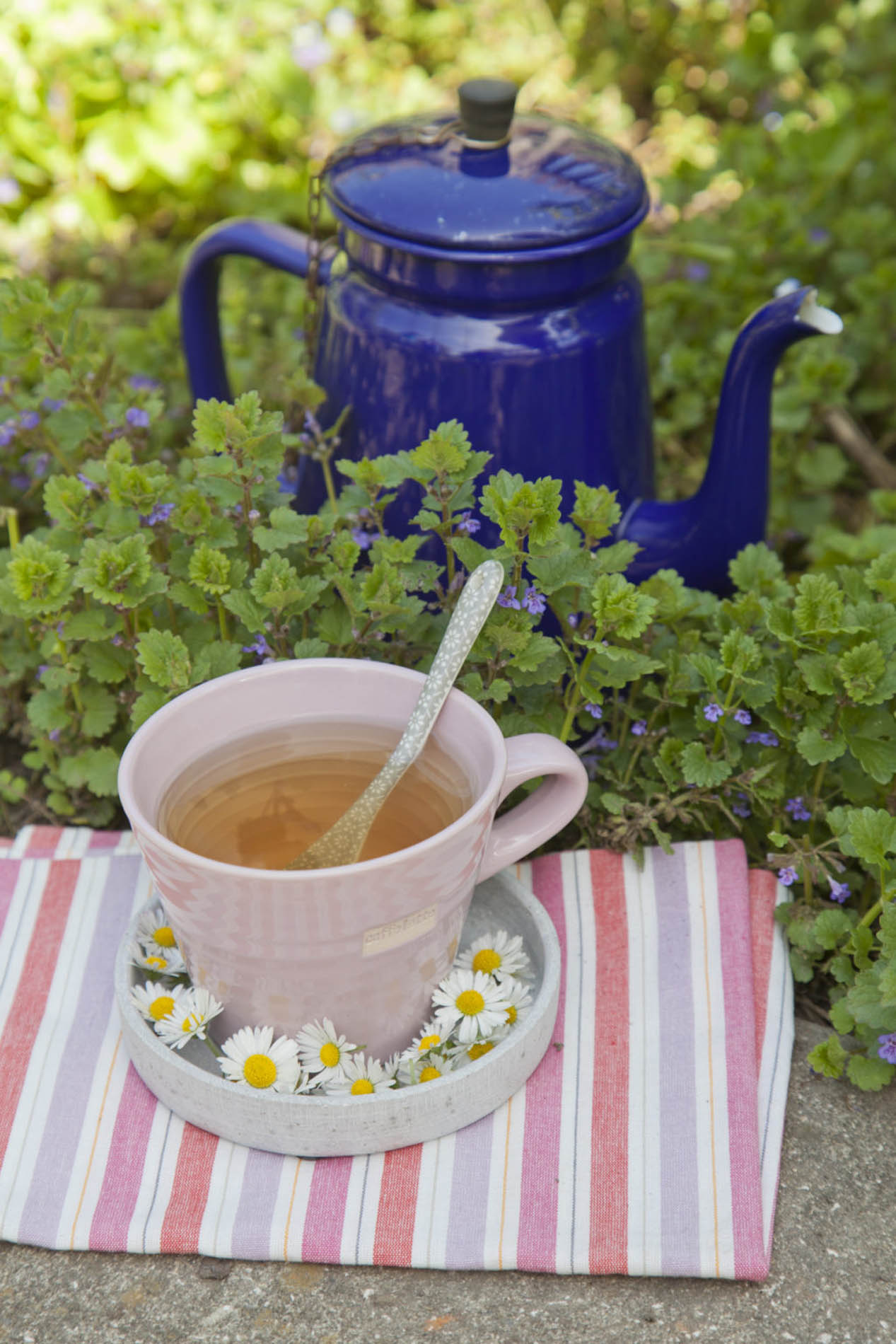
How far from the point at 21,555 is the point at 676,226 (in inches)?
51.6

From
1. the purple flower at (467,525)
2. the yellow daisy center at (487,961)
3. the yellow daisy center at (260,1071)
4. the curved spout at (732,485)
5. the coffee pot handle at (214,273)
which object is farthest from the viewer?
the coffee pot handle at (214,273)

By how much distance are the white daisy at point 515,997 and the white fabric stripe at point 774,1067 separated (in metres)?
0.20

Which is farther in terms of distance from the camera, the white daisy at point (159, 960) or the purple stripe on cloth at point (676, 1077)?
the white daisy at point (159, 960)

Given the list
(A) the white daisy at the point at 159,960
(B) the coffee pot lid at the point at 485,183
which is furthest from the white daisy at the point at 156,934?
(B) the coffee pot lid at the point at 485,183

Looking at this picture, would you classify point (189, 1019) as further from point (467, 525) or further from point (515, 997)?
point (467, 525)

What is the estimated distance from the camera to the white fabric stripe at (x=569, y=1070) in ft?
2.93

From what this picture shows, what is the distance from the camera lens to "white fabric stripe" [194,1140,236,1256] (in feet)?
2.91

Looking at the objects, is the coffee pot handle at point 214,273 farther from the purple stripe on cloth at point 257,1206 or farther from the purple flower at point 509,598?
the purple stripe on cloth at point 257,1206

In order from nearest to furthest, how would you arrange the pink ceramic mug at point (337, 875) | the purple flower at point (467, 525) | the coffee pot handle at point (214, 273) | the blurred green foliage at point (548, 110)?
1. the pink ceramic mug at point (337, 875)
2. the purple flower at point (467, 525)
3. the coffee pot handle at point (214, 273)
4. the blurred green foliage at point (548, 110)

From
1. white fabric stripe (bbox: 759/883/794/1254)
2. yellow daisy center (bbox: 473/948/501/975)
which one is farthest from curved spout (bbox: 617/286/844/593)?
yellow daisy center (bbox: 473/948/501/975)

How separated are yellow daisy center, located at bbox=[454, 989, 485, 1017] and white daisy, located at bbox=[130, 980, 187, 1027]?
213 millimetres

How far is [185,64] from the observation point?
2.38 m

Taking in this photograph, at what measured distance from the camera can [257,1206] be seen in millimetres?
908

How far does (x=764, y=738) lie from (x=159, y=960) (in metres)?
0.57
